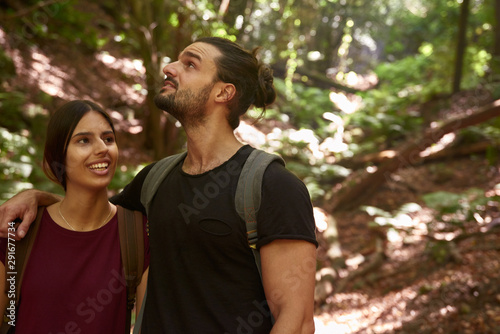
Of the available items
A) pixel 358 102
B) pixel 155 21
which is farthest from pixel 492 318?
pixel 358 102

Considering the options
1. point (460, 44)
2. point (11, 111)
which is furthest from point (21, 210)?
point (460, 44)

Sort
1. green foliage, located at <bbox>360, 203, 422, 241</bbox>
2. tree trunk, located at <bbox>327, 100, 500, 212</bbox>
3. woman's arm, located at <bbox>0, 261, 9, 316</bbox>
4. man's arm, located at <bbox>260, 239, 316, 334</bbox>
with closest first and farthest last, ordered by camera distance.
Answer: man's arm, located at <bbox>260, 239, 316, 334</bbox> < woman's arm, located at <bbox>0, 261, 9, 316</bbox> < green foliage, located at <bbox>360, 203, 422, 241</bbox> < tree trunk, located at <bbox>327, 100, 500, 212</bbox>

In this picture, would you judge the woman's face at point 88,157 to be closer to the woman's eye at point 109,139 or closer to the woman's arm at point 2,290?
the woman's eye at point 109,139

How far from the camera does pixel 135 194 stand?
2.36 m

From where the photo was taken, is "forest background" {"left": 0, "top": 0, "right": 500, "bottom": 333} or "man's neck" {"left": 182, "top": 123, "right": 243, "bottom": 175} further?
"forest background" {"left": 0, "top": 0, "right": 500, "bottom": 333}

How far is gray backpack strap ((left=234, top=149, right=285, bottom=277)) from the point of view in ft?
5.89

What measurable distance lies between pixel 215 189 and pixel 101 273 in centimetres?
80

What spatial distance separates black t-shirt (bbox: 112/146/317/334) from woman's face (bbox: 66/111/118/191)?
1.48ft

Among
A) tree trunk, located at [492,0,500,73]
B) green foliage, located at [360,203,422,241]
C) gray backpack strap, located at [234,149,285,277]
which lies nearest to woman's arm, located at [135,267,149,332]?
gray backpack strap, located at [234,149,285,277]

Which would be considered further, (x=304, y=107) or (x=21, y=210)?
(x=304, y=107)

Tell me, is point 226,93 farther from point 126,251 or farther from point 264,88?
point 126,251

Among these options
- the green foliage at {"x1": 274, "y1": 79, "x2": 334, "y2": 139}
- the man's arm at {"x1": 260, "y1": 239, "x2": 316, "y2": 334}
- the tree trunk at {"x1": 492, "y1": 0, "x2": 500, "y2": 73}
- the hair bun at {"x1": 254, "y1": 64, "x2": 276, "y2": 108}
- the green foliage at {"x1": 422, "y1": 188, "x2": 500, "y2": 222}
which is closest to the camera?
the man's arm at {"x1": 260, "y1": 239, "x2": 316, "y2": 334}

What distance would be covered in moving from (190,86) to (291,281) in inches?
43.3

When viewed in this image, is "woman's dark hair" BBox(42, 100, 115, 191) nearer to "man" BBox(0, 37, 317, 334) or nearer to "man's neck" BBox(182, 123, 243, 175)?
"man" BBox(0, 37, 317, 334)
